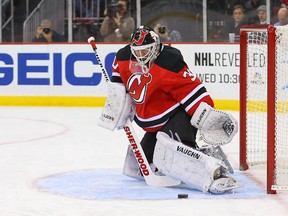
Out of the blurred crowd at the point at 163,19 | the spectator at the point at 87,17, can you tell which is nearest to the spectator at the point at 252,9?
the blurred crowd at the point at 163,19

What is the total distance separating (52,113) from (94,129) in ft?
4.45

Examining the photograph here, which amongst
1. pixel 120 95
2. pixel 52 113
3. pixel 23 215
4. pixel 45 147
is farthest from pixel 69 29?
pixel 23 215

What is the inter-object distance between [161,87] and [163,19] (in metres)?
5.33

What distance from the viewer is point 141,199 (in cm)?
395

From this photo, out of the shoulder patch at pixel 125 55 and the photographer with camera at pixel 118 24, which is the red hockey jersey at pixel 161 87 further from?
the photographer with camera at pixel 118 24

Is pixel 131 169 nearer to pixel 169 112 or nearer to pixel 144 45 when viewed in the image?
pixel 169 112

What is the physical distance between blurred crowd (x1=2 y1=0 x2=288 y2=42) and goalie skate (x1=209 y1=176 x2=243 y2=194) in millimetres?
5114

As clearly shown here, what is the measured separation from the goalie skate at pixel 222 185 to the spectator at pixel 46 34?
5632mm

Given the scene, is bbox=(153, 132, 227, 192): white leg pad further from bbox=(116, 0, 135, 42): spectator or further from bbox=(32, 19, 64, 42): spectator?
bbox=(32, 19, 64, 42): spectator

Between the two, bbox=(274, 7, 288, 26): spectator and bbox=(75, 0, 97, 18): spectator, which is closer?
bbox=(274, 7, 288, 26): spectator

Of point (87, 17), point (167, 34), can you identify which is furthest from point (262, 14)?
point (87, 17)

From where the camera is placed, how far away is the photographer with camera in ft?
30.6

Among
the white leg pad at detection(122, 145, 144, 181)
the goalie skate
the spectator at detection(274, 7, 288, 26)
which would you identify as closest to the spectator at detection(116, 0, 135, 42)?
the spectator at detection(274, 7, 288, 26)

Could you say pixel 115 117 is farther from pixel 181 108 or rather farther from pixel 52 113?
pixel 52 113
